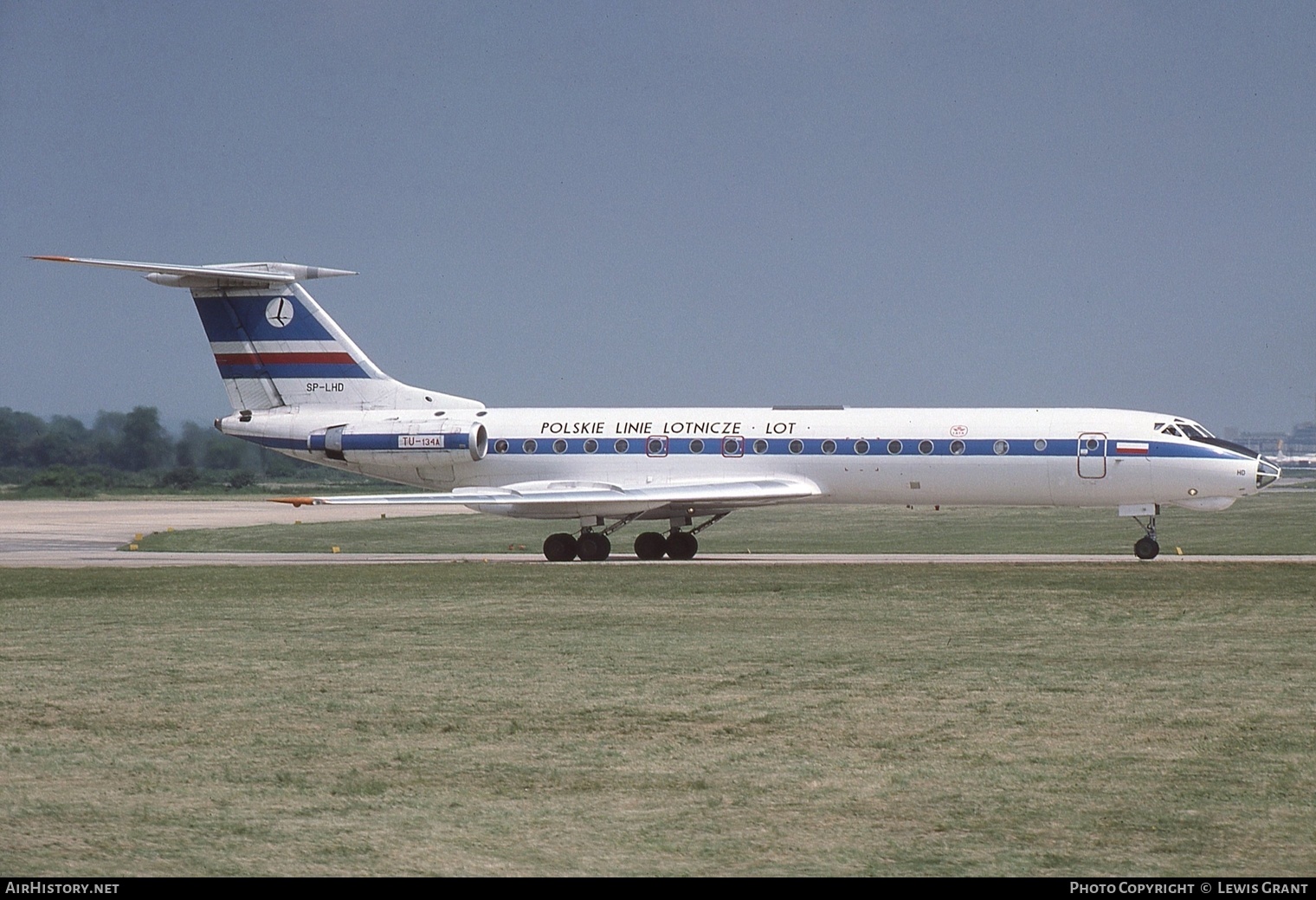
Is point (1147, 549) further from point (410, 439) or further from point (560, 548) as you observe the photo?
point (410, 439)

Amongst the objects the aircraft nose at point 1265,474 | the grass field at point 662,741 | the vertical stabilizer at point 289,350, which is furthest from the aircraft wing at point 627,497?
the grass field at point 662,741

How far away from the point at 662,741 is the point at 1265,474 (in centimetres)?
2104

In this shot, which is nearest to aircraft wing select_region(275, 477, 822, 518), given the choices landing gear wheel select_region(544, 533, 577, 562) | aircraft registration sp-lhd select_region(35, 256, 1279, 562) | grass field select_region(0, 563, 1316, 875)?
aircraft registration sp-lhd select_region(35, 256, 1279, 562)

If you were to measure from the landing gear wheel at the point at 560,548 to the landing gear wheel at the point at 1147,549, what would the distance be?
34.2ft

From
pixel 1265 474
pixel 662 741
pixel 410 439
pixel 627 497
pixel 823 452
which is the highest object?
pixel 410 439

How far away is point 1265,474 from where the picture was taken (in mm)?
27078

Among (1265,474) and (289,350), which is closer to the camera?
(1265,474)

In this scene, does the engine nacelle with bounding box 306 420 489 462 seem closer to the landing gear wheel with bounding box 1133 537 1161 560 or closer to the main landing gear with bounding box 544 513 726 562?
the main landing gear with bounding box 544 513 726 562

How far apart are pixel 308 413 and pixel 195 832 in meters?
24.9

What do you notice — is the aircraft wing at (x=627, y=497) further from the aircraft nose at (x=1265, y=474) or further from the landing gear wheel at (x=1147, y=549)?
the aircraft nose at (x=1265, y=474)

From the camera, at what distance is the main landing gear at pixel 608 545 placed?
29.3 m

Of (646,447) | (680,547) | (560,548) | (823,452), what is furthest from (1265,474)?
(560,548)

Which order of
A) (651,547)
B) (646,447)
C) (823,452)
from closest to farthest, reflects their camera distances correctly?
(823,452) → (646,447) → (651,547)
